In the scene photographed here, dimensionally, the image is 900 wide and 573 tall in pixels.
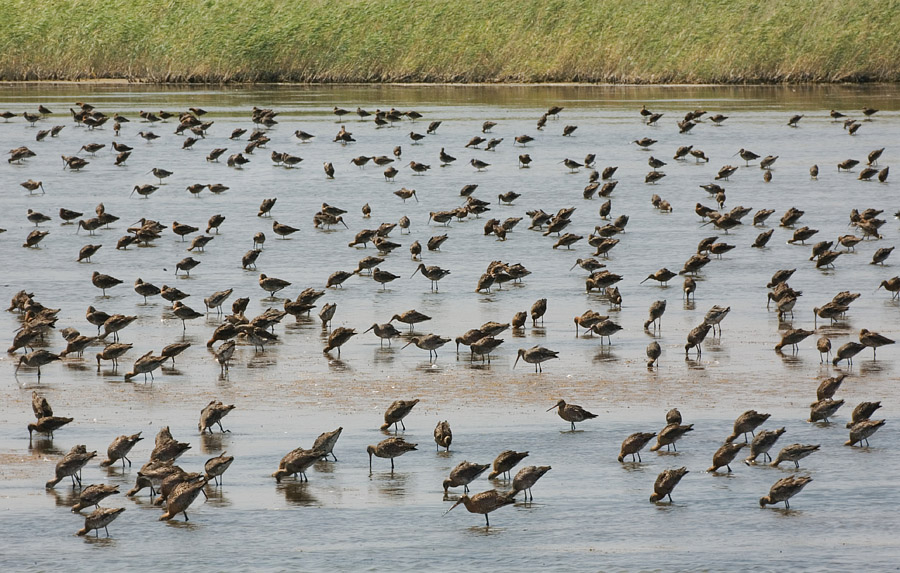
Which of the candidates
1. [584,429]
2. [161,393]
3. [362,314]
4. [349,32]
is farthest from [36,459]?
[349,32]

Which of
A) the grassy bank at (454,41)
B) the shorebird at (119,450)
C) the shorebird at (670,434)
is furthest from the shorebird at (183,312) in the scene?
the grassy bank at (454,41)

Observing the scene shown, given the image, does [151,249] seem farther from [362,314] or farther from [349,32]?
[349,32]

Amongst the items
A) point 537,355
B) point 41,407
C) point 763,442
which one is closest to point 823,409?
point 763,442

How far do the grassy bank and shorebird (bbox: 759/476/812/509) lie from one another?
43.9m

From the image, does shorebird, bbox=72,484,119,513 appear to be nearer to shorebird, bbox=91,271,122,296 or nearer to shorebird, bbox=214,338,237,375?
shorebird, bbox=214,338,237,375

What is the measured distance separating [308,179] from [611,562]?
25819 millimetres

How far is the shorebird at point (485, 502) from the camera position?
37.2 ft

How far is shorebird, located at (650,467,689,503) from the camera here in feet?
38.4

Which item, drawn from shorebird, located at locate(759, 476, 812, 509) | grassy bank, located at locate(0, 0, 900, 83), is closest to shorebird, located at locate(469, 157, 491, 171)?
grassy bank, located at locate(0, 0, 900, 83)

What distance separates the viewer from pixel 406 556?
10.6 meters

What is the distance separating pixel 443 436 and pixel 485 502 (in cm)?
187

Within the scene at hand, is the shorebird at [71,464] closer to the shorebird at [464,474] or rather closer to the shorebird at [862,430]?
the shorebird at [464,474]

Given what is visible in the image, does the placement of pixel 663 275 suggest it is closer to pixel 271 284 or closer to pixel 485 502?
pixel 271 284

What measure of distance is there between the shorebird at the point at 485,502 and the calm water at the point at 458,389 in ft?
0.51
